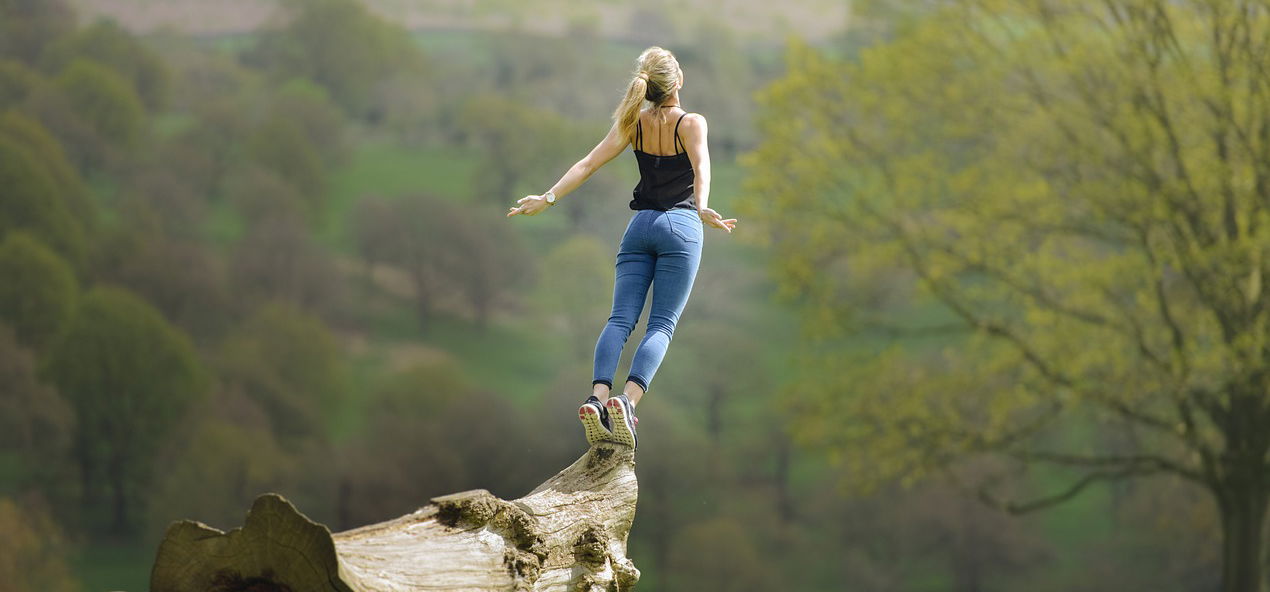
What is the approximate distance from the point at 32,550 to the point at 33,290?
386cm

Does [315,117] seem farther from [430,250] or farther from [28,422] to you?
[28,422]

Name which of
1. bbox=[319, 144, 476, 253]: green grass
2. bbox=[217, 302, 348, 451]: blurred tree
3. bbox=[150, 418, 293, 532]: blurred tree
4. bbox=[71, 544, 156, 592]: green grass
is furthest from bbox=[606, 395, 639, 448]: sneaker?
bbox=[319, 144, 476, 253]: green grass

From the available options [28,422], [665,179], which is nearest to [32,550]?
A: [28,422]

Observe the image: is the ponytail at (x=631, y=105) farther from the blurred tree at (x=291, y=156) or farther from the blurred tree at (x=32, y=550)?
the blurred tree at (x=291, y=156)

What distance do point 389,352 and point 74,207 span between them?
5.12m

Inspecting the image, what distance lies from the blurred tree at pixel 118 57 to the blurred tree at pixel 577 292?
268 inches

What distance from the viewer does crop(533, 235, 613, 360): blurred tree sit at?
762 inches

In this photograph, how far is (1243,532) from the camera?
43.7ft

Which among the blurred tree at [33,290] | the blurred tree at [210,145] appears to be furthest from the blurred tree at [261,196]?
the blurred tree at [33,290]

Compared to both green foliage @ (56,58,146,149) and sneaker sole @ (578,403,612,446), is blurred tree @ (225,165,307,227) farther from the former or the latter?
sneaker sole @ (578,403,612,446)

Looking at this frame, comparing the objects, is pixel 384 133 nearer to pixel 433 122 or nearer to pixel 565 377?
pixel 433 122

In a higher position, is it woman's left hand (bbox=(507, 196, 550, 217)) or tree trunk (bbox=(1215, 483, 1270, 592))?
woman's left hand (bbox=(507, 196, 550, 217))

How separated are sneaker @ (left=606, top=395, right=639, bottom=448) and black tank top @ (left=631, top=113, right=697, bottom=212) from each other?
33.7 inches

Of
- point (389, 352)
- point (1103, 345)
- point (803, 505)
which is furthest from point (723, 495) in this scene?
point (1103, 345)
